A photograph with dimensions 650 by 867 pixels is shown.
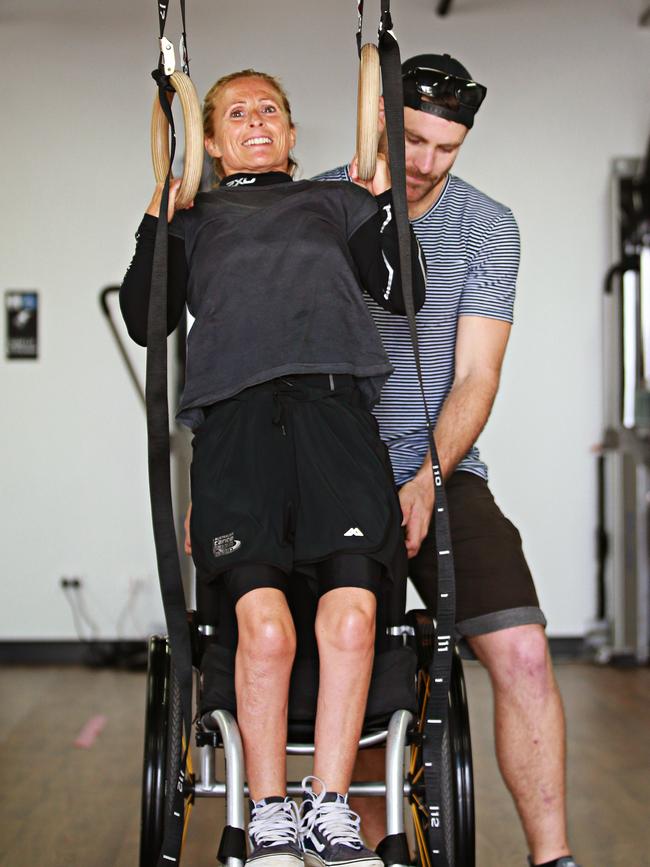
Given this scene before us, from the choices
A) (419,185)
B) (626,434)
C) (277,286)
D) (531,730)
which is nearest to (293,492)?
(277,286)

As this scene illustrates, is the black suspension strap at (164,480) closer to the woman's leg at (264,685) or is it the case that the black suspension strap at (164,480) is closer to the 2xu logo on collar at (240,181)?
the woman's leg at (264,685)

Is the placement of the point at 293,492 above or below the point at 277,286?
below

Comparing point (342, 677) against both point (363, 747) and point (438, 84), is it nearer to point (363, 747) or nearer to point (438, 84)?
point (363, 747)

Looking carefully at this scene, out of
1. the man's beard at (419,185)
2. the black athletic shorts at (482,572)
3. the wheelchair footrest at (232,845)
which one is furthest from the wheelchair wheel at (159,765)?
the man's beard at (419,185)

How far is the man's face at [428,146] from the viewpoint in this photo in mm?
2152

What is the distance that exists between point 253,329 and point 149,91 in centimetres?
393

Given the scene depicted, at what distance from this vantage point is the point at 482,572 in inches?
79.4

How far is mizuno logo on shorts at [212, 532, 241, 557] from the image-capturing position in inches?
64.7

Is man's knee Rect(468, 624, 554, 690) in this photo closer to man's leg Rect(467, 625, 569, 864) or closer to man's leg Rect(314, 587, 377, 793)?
man's leg Rect(467, 625, 569, 864)

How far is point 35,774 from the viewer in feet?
10.6

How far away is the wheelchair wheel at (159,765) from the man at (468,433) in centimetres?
48

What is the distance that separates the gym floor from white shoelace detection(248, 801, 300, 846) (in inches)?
42.7

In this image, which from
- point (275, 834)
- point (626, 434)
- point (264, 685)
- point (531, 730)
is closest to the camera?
point (275, 834)

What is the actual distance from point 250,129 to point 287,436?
578 millimetres
